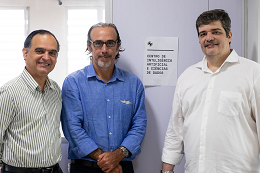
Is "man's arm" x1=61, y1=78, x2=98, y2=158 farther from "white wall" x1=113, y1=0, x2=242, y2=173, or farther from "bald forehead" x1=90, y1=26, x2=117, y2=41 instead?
"white wall" x1=113, y1=0, x2=242, y2=173

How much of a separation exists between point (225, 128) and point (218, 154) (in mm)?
184

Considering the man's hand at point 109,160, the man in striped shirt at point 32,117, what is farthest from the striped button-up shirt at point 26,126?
the man's hand at point 109,160

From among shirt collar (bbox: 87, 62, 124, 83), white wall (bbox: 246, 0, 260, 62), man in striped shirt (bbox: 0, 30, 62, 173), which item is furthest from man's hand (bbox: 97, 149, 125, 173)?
white wall (bbox: 246, 0, 260, 62)

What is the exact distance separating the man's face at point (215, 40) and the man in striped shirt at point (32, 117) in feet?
3.42

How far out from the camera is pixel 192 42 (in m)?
2.12

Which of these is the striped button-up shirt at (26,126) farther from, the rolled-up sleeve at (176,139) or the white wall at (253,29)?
the white wall at (253,29)

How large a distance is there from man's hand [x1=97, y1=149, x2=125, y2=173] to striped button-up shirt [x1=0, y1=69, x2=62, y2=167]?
0.33 m

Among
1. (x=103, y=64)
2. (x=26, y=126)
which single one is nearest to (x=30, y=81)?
(x=26, y=126)

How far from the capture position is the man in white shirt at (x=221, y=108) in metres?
1.50

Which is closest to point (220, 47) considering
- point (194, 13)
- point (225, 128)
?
point (225, 128)

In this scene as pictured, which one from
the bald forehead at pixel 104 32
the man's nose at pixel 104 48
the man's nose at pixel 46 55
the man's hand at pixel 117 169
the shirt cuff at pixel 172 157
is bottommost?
the man's hand at pixel 117 169

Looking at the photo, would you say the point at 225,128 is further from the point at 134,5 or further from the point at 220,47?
the point at 134,5

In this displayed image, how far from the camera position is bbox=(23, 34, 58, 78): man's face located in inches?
58.8

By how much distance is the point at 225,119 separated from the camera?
1.51m
